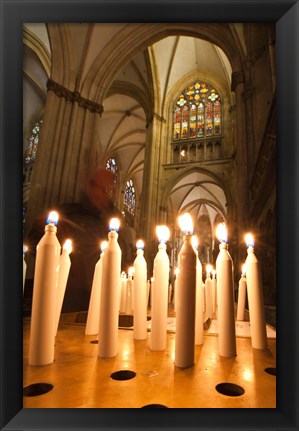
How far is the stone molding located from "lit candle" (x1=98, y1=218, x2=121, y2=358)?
753 centimetres

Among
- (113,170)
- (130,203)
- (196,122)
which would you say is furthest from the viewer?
(130,203)

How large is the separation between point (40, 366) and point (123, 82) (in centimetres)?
1403

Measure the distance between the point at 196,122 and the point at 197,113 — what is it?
590mm

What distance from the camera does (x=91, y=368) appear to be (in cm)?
87

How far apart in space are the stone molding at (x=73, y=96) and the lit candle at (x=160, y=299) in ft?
24.5

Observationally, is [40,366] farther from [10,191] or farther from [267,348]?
[267,348]

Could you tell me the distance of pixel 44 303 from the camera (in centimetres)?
94

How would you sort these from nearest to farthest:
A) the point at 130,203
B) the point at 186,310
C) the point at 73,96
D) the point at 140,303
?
the point at 186,310
the point at 140,303
the point at 73,96
the point at 130,203

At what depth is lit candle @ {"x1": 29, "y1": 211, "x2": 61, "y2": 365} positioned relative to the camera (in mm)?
911

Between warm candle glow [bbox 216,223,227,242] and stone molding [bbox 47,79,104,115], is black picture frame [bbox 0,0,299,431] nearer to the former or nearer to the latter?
warm candle glow [bbox 216,223,227,242]
